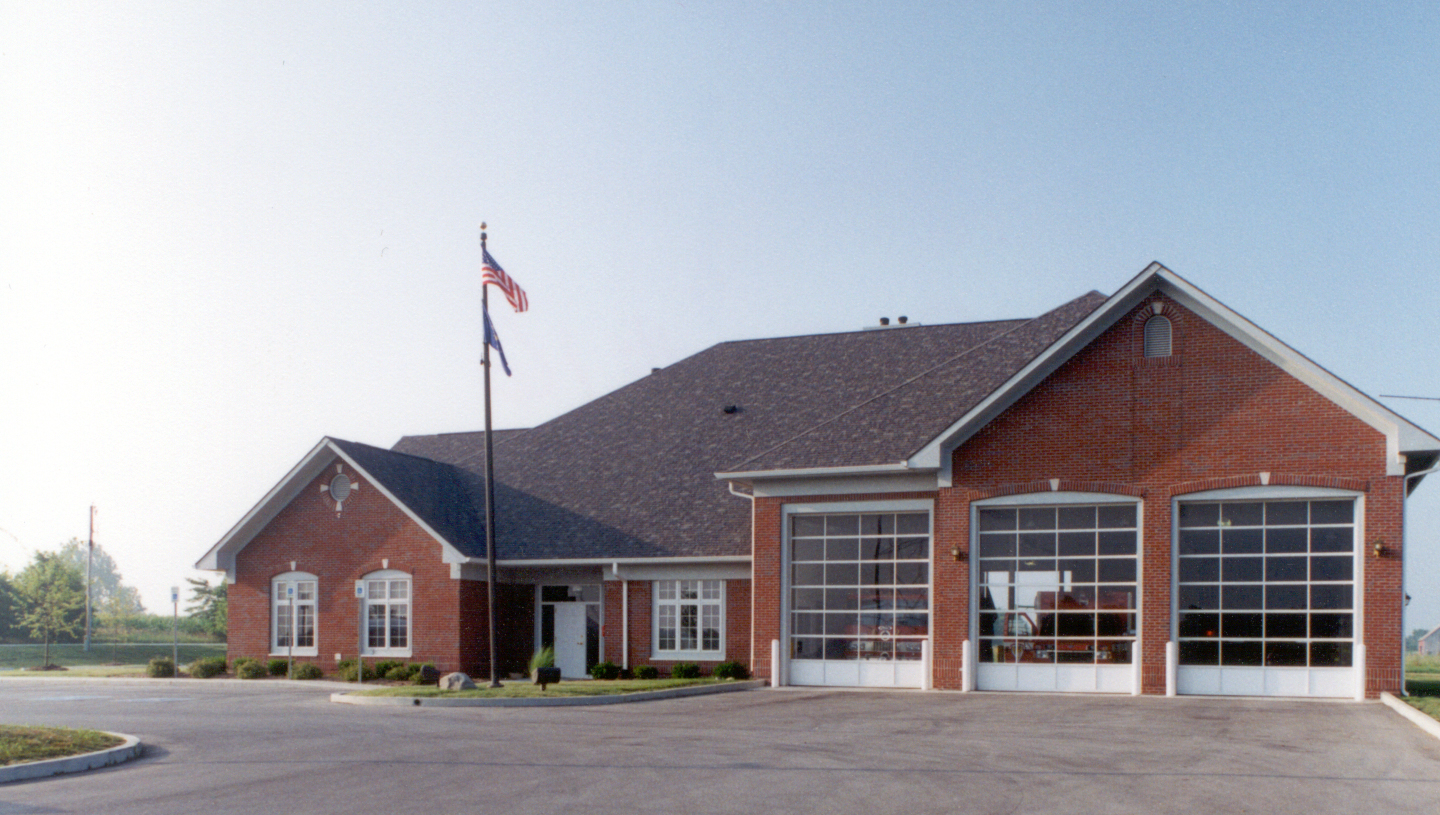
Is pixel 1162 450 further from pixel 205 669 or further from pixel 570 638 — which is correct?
pixel 205 669

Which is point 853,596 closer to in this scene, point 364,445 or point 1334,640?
point 1334,640

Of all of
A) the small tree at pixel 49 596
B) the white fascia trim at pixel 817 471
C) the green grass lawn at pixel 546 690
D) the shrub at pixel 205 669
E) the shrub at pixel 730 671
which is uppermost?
the white fascia trim at pixel 817 471

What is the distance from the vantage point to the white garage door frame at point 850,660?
27.8 meters

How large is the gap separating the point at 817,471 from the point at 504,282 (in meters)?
8.51

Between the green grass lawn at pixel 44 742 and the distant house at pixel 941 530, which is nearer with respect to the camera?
the green grass lawn at pixel 44 742

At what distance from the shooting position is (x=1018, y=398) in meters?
26.8

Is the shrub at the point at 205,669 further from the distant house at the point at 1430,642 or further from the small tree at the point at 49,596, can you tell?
the distant house at the point at 1430,642

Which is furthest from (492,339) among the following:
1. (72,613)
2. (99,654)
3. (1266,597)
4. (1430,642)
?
(1430,642)

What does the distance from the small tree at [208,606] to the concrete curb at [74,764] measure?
2867 inches

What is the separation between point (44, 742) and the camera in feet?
53.2

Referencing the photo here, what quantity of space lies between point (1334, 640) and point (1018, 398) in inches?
297

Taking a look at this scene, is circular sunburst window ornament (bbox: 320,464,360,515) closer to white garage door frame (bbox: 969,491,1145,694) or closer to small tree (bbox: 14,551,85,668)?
white garage door frame (bbox: 969,491,1145,694)

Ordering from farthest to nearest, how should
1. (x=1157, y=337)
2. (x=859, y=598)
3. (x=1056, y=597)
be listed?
(x=859, y=598), (x=1056, y=597), (x=1157, y=337)

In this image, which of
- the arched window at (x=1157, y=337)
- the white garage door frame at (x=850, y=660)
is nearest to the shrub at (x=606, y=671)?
the white garage door frame at (x=850, y=660)
